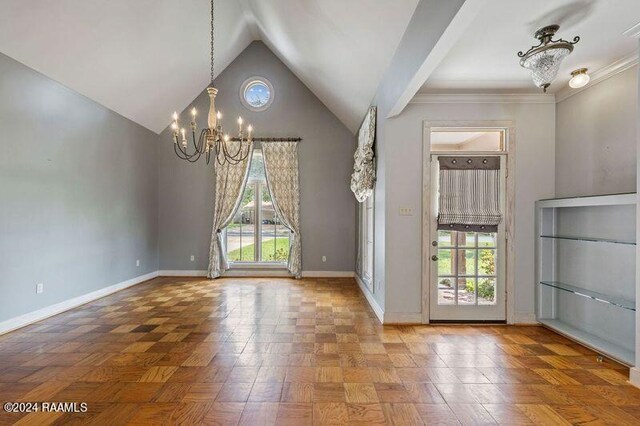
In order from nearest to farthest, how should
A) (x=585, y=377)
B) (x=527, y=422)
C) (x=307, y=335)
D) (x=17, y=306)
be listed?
(x=527, y=422), (x=585, y=377), (x=307, y=335), (x=17, y=306)

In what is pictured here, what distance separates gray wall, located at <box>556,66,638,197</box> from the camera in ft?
9.98

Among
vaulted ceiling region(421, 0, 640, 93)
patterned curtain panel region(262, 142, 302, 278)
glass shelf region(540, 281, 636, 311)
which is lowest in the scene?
glass shelf region(540, 281, 636, 311)

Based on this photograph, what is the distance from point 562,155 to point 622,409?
8.82 feet

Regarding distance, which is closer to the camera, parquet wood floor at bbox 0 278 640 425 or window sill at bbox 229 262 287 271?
parquet wood floor at bbox 0 278 640 425

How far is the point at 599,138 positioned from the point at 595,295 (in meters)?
1.55

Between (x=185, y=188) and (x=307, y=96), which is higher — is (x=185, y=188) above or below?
below

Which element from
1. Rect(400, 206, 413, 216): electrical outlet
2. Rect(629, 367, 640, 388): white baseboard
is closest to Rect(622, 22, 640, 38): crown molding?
Rect(400, 206, 413, 216): electrical outlet

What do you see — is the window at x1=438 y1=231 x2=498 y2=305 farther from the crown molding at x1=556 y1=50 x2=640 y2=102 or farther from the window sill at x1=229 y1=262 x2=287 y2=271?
the window sill at x1=229 y1=262 x2=287 y2=271

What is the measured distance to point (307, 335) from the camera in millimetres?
3500

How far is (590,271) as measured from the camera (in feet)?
11.2

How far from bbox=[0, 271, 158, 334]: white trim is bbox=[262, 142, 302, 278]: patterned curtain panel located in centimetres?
302

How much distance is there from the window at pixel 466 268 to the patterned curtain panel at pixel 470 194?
0.12 meters

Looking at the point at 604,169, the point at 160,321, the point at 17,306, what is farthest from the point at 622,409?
the point at 17,306

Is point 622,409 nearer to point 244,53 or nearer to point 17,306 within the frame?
point 17,306
